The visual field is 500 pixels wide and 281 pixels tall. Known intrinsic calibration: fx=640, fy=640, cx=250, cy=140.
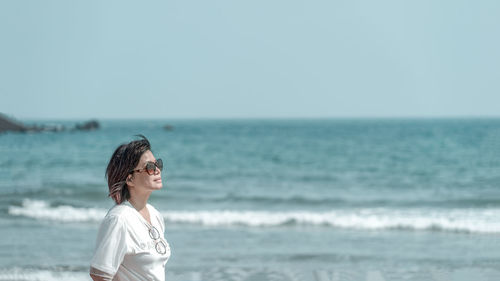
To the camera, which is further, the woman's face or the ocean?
the ocean

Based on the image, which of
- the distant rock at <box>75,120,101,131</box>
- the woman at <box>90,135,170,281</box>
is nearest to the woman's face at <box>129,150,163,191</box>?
the woman at <box>90,135,170,281</box>

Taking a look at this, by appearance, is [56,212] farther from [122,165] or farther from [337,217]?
[122,165]

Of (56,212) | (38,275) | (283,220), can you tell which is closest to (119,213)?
(38,275)

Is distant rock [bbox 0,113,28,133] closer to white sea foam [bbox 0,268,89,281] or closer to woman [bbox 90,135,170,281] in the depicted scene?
white sea foam [bbox 0,268,89,281]

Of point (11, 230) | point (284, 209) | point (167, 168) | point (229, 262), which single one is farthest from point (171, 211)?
point (167, 168)

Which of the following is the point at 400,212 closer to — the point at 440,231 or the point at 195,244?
the point at 440,231

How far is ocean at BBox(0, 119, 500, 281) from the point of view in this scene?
28.6 ft

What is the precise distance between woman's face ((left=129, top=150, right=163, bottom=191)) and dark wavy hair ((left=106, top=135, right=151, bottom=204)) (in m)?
0.02

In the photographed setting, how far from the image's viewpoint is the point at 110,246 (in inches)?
103

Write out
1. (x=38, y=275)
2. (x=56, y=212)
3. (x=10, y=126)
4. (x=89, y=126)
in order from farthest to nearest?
(x=89, y=126)
(x=10, y=126)
(x=56, y=212)
(x=38, y=275)

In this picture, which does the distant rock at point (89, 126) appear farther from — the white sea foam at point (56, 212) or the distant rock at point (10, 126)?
the white sea foam at point (56, 212)

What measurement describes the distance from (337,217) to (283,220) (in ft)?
4.11

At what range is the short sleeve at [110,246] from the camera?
261 centimetres

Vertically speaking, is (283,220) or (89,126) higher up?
(89,126)
